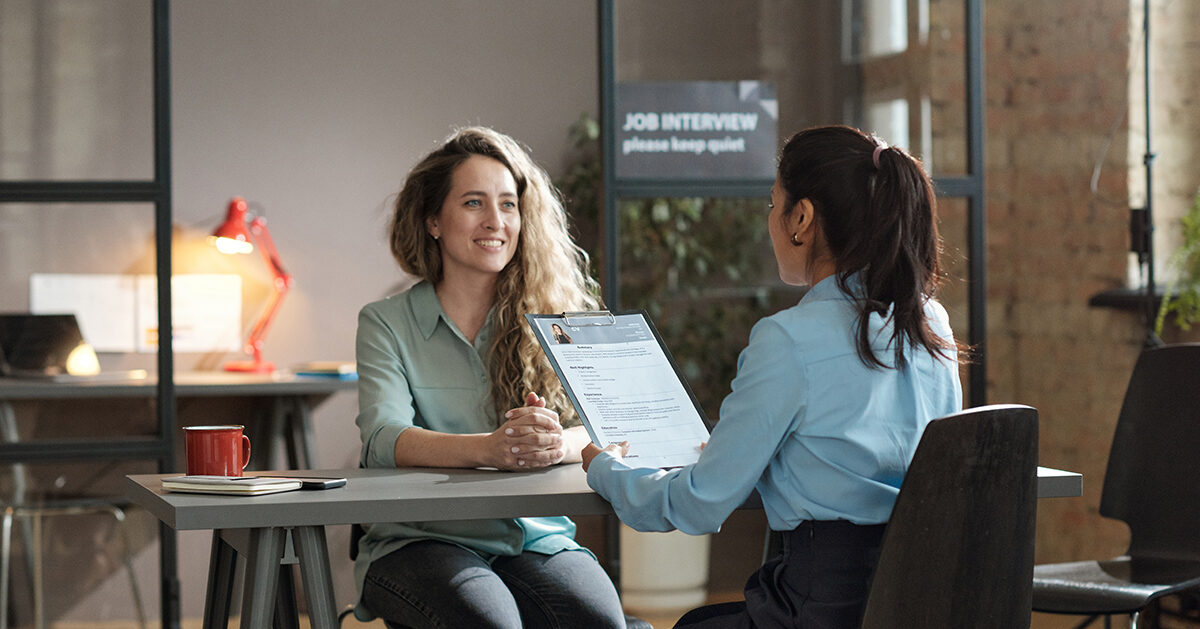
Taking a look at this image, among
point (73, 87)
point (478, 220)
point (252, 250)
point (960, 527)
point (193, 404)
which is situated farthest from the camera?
point (252, 250)

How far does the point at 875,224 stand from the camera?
157 centimetres

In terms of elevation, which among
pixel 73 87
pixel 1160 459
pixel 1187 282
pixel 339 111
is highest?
pixel 339 111

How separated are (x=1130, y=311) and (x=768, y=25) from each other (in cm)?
145

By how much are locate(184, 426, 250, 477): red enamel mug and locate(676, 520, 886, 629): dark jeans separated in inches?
31.7

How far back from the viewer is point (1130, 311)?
3.75 metres

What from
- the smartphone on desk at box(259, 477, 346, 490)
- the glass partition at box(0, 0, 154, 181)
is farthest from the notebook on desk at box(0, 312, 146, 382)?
the smartphone on desk at box(259, 477, 346, 490)

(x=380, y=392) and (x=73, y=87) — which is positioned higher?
(x=73, y=87)

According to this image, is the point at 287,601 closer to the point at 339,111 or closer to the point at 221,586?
the point at 221,586

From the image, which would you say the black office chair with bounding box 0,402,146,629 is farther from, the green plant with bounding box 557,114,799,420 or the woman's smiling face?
the green plant with bounding box 557,114,799,420

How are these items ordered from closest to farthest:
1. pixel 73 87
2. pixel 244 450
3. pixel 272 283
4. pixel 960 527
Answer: pixel 960 527, pixel 244 450, pixel 73 87, pixel 272 283

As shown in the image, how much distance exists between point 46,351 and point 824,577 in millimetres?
2478

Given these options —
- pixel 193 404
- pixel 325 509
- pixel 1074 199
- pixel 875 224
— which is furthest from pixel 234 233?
pixel 875 224

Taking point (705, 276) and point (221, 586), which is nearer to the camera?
point (221, 586)

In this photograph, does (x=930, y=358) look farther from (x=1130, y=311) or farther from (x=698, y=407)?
(x=1130, y=311)
